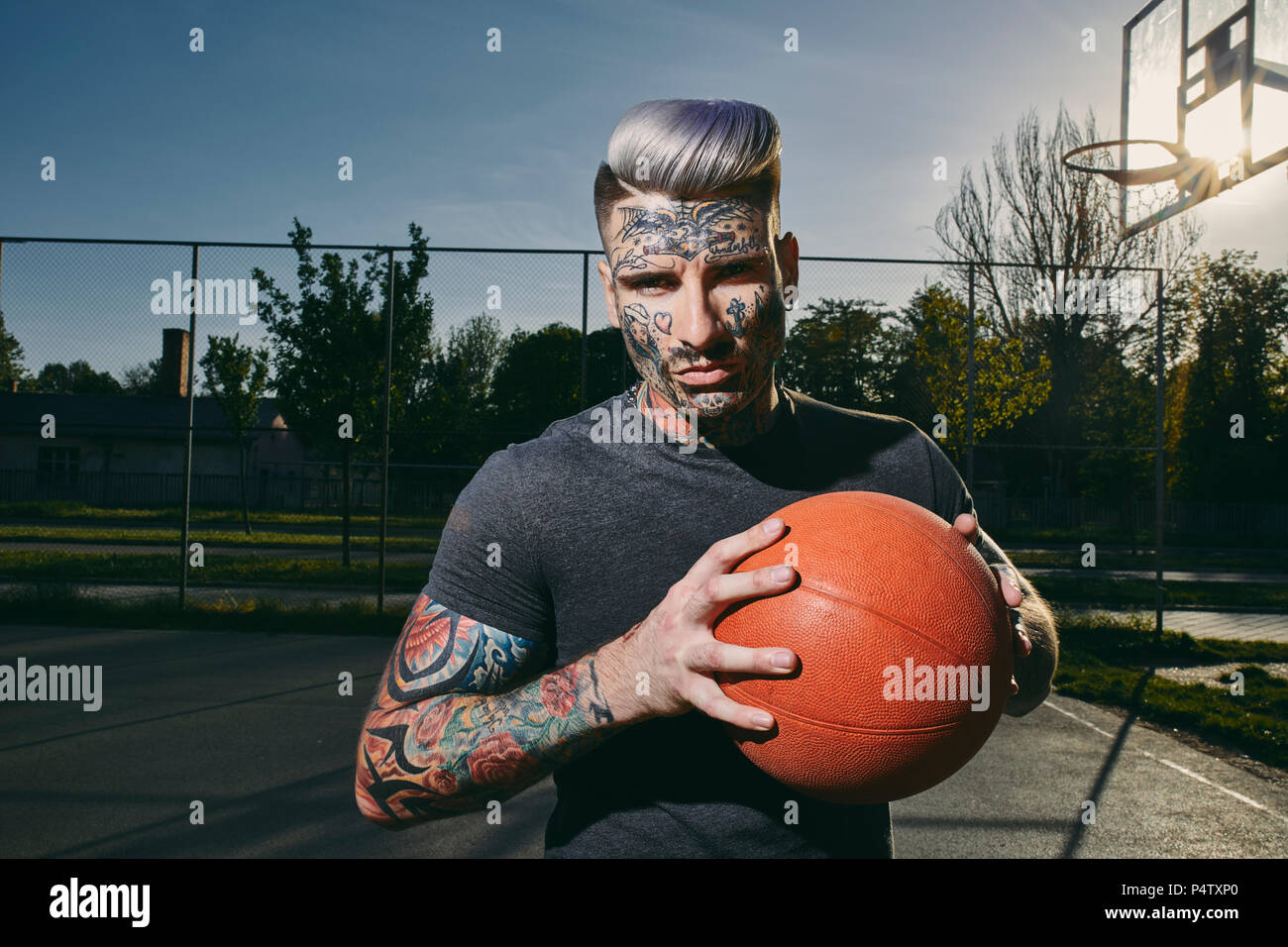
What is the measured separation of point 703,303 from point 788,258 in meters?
0.37

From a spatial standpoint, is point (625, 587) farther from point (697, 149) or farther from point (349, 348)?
point (349, 348)

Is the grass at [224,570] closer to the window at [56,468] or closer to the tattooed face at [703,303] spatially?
the window at [56,468]

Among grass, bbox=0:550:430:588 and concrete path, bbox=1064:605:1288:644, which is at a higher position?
grass, bbox=0:550:430:588

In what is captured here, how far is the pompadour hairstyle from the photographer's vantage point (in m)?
1.53


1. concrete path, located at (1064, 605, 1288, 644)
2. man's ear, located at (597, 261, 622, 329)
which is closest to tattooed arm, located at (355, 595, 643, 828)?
man's ear, located at (597, 261, 622, 329)

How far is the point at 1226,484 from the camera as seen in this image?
97.2ft

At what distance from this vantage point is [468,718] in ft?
4.60

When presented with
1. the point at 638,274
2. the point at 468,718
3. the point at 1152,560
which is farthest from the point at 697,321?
the point at 1152,560

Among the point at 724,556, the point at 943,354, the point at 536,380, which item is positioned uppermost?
the point at 943,354

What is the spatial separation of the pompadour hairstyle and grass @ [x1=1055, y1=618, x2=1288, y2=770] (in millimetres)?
6112

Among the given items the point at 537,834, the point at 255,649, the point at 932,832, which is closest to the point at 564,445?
the point at 537,834

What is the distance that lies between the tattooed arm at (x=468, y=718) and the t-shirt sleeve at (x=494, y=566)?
25 mm

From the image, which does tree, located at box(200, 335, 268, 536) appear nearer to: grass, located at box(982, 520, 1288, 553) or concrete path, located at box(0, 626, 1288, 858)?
concrete path, located at box(0, 626, 1288, 858)

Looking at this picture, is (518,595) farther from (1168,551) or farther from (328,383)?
(1168,551)
